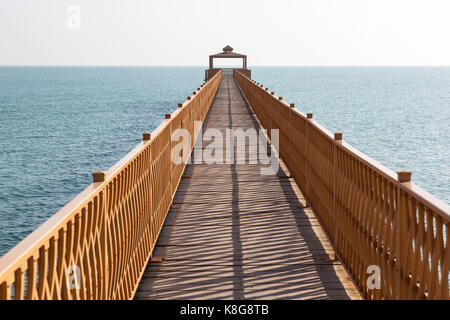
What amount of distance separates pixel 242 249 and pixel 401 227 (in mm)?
2917

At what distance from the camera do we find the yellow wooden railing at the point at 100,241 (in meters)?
2.90

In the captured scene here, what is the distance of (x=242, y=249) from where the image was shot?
6.79m

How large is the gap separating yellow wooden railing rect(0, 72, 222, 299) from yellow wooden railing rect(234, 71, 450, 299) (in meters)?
1.99

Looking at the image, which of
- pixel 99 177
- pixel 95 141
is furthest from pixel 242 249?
pixel 95 141

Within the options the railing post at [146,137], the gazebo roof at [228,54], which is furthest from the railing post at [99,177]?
the gazebo roof at [228,54]

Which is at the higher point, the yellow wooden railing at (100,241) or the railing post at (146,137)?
the railing post at (146,137)

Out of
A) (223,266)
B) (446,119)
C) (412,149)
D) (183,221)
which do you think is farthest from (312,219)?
(446,119)

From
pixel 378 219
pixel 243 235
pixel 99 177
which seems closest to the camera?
pixel 99 177

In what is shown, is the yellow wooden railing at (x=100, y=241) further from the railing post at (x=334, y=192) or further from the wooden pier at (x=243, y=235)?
the railing post at (x=334, y=192)

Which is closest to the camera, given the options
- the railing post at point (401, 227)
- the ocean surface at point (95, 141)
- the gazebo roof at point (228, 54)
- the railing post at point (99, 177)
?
the railing post at point (401, 227)

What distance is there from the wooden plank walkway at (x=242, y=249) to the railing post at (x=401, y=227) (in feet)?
4.40

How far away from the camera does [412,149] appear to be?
58594 mm

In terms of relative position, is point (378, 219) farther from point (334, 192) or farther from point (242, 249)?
point (242, 249)

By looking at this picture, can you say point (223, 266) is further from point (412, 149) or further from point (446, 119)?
point (446, 119)
